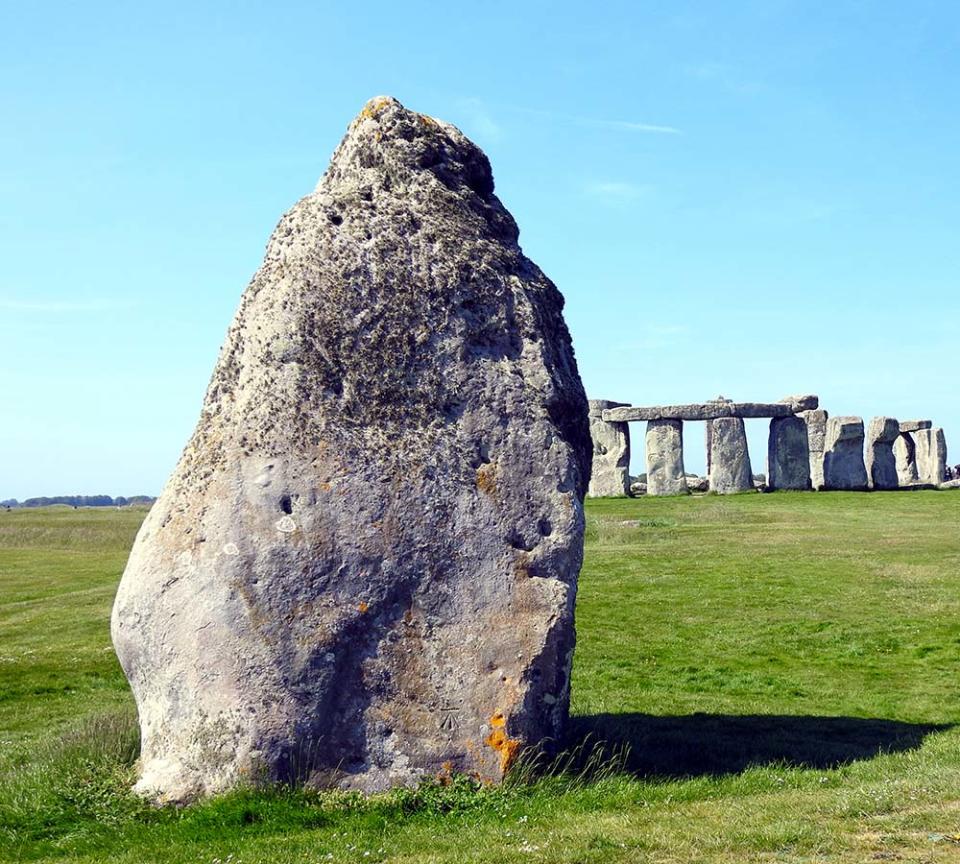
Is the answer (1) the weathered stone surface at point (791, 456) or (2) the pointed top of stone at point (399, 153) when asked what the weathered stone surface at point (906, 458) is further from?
(2) the pointed top of stone at point (399, 153)

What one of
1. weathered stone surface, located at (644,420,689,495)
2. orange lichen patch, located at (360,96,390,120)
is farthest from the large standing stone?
orange lichen patch, located at (360,96,390,120)

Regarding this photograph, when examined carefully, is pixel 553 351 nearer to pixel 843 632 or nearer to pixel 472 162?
pixel 472 162

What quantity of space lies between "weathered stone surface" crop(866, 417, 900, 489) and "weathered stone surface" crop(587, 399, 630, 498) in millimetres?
9323

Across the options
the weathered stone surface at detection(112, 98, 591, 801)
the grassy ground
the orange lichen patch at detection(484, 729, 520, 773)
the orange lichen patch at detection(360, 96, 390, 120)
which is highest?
the orange lichen patch at detection(360, 96, 390, 120)

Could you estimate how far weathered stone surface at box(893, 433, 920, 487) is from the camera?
1925 inches

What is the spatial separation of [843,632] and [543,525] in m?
9.72

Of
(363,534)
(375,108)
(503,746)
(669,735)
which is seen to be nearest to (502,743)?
(503,746)

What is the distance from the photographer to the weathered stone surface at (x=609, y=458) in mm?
43750

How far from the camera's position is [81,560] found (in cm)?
3017

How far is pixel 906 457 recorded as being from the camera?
1944 inches

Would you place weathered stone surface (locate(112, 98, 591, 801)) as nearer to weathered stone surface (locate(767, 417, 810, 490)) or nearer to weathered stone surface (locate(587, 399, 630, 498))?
weathered stone surface (locate(587, 399, 630, 498))

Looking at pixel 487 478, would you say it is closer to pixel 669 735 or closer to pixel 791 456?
pixel 669 735

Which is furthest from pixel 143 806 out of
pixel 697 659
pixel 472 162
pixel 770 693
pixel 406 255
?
pixel 697 659

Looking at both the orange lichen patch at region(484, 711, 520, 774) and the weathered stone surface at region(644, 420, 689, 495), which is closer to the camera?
the orange lichen patch at region(484, 711, 520, 774)
